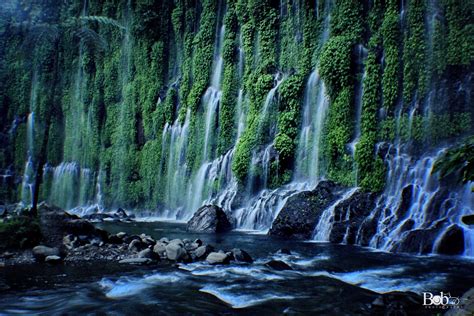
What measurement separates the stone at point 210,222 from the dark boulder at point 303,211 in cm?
236

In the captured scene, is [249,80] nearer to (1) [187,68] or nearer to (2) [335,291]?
(1) [187,68]

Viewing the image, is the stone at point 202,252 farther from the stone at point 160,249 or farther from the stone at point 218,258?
the stone at point 160,249

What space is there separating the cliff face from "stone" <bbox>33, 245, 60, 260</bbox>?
462cm

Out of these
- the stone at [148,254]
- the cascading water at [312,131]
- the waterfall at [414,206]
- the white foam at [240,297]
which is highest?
the cascading water at [312,131]

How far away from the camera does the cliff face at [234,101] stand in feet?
52.5

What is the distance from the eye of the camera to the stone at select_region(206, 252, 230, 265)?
35.3 ft

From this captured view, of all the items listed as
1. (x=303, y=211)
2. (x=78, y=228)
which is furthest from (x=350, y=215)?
(x=78, y=228)

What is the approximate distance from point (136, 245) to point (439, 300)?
798 cm

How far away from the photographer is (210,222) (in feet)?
58.4

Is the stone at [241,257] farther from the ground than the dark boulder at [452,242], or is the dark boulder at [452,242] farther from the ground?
the dark boulder at [452,242]

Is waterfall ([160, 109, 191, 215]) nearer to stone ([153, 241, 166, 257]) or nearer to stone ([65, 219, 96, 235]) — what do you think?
stone ([65, 219, 96, 235])

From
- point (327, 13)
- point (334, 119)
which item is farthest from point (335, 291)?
point (327, 13)

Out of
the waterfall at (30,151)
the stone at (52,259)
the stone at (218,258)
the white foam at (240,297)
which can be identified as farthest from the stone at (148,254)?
the waterfall at (30,151)

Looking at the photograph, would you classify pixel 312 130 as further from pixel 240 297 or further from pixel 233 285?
pixel 240 297
